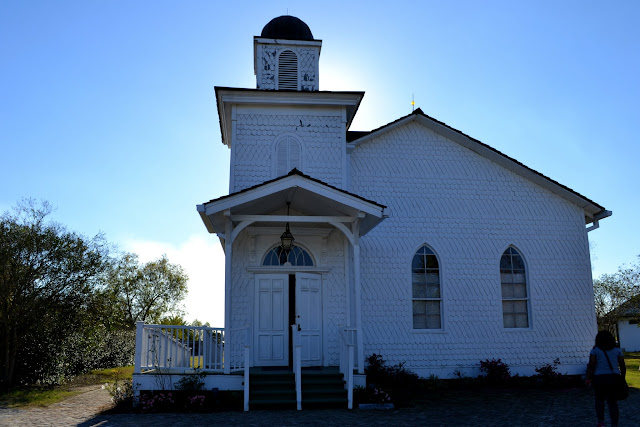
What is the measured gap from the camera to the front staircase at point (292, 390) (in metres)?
10.7

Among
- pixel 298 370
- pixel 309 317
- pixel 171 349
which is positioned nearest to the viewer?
pixel 298 370

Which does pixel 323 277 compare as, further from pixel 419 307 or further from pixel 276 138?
pixel 276 138

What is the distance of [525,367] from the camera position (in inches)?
582

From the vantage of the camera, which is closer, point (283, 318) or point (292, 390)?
point (292, 390)

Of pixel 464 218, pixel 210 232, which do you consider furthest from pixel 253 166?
pixel 464 218

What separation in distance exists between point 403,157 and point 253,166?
4.35 metres

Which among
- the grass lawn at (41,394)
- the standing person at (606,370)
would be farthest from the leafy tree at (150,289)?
the standing person at (606,370)

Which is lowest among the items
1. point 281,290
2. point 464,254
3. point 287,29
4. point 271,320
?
point 271,320

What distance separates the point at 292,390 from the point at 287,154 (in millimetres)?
6008

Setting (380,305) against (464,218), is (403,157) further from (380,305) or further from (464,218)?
(380,305)

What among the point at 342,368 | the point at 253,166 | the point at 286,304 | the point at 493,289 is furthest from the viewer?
the point at 493,289

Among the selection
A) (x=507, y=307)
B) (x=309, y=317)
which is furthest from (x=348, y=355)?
(x=507, y=307)

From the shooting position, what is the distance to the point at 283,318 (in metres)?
13.0

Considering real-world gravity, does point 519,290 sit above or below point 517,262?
below
